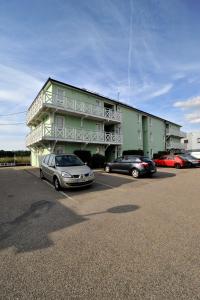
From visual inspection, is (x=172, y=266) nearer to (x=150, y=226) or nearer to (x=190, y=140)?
(x=150, y=226)

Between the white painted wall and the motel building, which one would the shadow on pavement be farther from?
the white painted wall

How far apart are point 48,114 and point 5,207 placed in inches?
536

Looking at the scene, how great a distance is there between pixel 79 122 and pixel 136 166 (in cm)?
1037

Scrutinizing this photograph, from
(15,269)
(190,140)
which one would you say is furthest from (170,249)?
(190,140)

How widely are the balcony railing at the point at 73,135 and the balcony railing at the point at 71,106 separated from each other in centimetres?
182

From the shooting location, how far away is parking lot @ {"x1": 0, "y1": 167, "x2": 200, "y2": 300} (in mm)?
2342

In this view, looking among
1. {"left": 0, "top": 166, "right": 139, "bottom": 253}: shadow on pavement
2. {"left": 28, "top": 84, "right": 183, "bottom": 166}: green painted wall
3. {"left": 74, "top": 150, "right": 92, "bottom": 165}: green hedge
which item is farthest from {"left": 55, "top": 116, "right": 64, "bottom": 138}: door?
{"left": 0, "top": 166, "right": 139, "bottom": 253}: shadow on pavement

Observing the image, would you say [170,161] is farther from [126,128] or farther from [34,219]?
[34,219]

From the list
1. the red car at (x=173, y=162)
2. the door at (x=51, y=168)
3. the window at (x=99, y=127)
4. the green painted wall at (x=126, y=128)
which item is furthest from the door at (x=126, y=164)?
the window at (x=99, y=127)

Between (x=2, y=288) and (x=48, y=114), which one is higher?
(x=48, y=114)

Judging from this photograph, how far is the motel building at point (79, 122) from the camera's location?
17.2m

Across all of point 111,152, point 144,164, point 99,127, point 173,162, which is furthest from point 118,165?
point 111,152

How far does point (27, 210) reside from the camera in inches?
227

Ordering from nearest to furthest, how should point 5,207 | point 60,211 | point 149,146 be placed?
point 60,211 < point 5,207 < point 149,146
